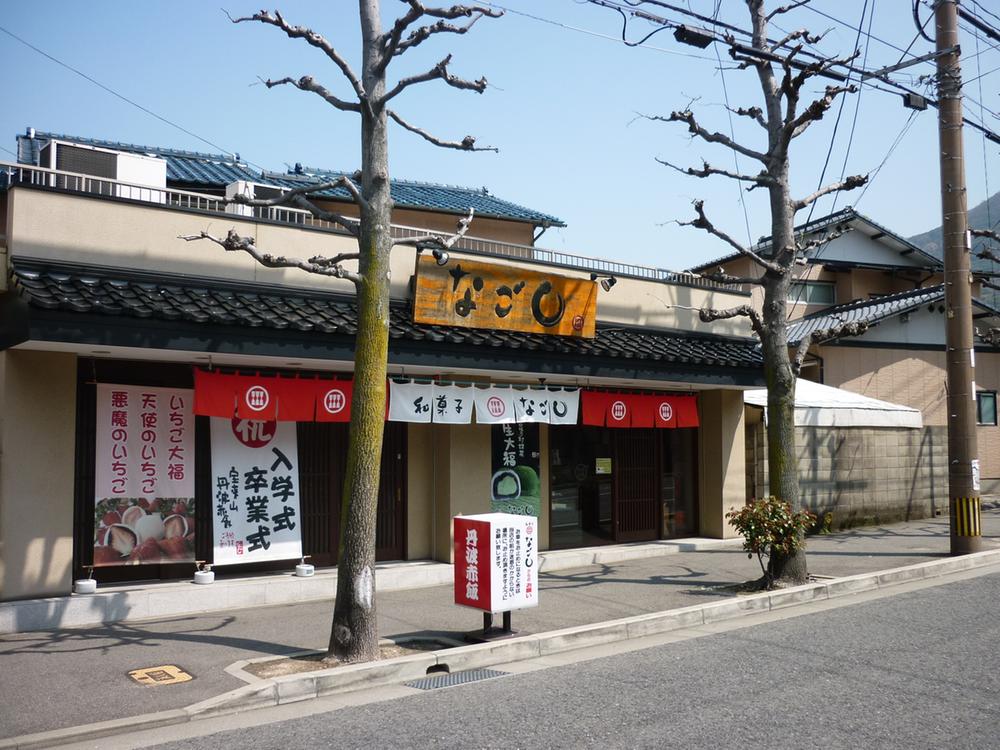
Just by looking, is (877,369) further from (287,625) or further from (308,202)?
(308,202)

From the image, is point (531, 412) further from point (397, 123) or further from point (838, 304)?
point (838, 304)

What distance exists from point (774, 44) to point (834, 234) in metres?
3.11

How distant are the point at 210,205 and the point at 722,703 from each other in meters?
10.4

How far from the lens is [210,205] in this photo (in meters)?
13.2

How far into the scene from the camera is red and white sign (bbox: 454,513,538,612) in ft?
29.0

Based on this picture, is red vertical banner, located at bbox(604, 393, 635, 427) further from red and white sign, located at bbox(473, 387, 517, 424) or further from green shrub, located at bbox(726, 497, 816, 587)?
green shrub, located at bbox(726, 497, 816, 587)

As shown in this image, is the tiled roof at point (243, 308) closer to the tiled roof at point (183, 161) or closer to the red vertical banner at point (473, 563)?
the red vertical banner at point (473, 563)

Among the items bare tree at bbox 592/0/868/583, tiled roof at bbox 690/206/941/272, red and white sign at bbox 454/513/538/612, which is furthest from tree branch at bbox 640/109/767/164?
tiled roof at bbox 690/206/941/272

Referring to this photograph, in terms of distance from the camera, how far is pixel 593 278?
571 inches

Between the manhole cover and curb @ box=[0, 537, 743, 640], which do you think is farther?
curb @ box=[0, 537, 743, 640]

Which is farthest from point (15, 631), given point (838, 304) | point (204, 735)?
point (838, 304)

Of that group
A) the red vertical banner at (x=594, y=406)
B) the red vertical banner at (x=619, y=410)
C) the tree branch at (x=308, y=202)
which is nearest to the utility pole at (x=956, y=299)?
the red vertical banner at (x=619, y=410)

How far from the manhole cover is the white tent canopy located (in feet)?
41.6

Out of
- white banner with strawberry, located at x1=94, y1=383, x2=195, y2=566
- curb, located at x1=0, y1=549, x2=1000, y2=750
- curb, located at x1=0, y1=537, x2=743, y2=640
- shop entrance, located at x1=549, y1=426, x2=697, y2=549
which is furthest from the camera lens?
shop entrance, located at x1=549, y1=426, x2=697, y2=549
